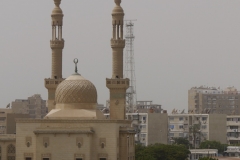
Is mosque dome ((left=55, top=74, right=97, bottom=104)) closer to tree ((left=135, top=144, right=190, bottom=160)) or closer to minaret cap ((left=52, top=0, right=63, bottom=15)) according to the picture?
minaret cap ((left=52, top=0, right=63, bottom=15))

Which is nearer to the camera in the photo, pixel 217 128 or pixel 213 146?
pixel 213 146

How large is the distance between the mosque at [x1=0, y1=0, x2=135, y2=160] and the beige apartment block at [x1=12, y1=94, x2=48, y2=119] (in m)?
116

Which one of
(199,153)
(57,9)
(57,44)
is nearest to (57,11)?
(57,9)

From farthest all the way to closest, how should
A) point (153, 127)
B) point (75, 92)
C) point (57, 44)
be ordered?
1. point (153, 127)
2. point (57, 44)
3. point (75, 92)

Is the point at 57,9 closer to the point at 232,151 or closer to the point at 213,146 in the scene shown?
the point at 232,151

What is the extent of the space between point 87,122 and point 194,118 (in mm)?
71318

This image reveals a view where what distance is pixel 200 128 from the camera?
130750 mm

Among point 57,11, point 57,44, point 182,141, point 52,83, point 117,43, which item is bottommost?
point 182,141

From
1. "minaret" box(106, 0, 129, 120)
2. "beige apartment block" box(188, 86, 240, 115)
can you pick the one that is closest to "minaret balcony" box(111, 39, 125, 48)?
"minaret" box(106, 0, 129, 120)

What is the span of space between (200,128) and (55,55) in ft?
206

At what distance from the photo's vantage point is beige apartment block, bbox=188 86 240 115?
181250mm

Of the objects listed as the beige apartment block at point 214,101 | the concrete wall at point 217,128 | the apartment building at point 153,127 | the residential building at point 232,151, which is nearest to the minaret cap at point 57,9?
the residential building at point 232,151

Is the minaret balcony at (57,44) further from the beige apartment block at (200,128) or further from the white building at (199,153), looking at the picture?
the beige apartment block at (200,128)

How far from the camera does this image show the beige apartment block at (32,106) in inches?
7205
